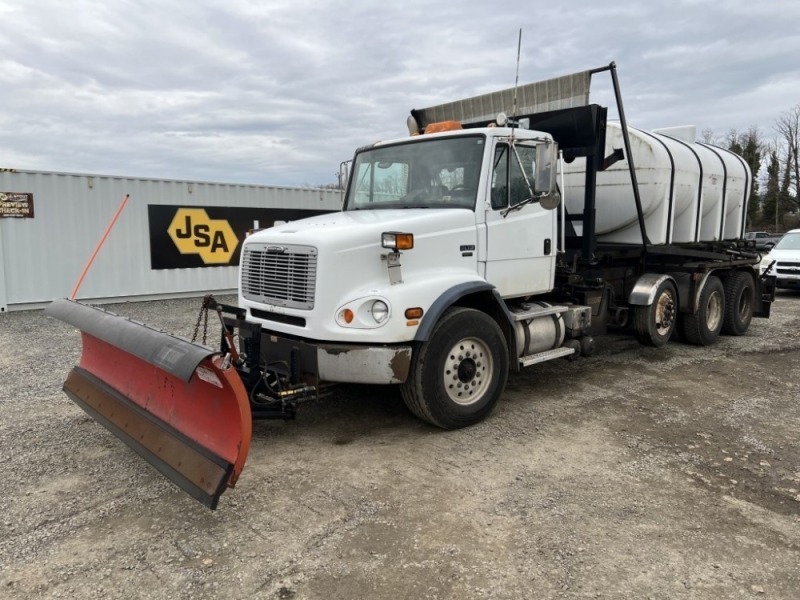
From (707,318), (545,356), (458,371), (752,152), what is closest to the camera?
(458,371)

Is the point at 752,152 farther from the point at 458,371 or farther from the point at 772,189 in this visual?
the point at 458,371

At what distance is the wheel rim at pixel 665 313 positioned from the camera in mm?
7859

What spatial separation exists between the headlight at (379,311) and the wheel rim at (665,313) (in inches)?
189

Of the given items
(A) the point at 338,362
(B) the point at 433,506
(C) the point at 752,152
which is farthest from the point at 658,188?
(C) the point at 752,152

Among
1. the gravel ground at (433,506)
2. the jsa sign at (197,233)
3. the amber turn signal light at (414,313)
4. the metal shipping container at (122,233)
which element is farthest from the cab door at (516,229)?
the metal shipping container at (122,233)

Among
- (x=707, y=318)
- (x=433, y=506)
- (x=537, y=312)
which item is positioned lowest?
(x=433, y=506)

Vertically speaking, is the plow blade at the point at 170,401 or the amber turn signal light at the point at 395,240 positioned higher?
the amber turn signal light at the point at 395,240

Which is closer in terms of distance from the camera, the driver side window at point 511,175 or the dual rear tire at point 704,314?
the driver side window at point 511,175

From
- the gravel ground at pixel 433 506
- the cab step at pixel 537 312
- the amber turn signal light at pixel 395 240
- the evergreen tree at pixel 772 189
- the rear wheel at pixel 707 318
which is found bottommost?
the gravel ground at pixel 433 506

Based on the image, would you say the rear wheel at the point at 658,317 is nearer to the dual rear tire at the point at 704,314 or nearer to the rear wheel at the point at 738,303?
the dual rear tire at the point at 704,314

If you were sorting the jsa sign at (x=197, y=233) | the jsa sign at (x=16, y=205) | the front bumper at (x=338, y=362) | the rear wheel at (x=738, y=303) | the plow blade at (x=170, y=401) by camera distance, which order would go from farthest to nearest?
the jsa sign at (x=197, y=233) → the jsa sign at (x=16, y=205) → the rear wheel at (x=738, y=303) → the front bumper at (x=338, y=362) → the plow blade at (x=170, y=401)

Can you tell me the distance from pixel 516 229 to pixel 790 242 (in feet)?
45.0

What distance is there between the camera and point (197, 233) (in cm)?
1415

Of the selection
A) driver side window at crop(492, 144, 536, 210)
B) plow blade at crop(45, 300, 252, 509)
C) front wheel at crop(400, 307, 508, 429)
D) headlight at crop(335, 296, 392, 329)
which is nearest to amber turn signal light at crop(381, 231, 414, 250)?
headlight at crop(335, 296, 392, 329)
